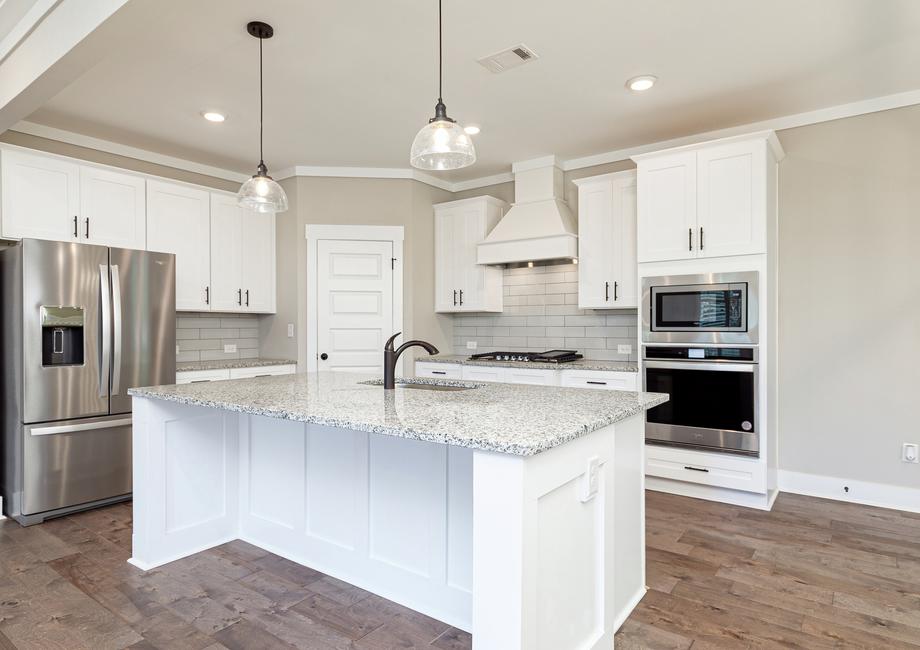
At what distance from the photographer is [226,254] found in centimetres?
464

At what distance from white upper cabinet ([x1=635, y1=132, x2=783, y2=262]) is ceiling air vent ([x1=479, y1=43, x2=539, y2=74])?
131 centimetres

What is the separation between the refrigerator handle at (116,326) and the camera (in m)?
3.50

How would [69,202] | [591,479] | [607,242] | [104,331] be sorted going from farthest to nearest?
1. [607,242]
2. [69,202]
3. [104,331]
4. [591,479]

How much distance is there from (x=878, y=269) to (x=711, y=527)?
200 centimetres

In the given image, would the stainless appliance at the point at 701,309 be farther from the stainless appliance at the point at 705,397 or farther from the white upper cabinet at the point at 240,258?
the white upper cabinet at the point at 240,258

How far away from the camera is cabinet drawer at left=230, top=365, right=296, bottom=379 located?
438 centimetres

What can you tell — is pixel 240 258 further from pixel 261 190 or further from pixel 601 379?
pixel 601 379

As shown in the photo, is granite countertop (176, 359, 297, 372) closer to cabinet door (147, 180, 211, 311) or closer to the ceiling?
cabinet door (147, 180, 211, 311)

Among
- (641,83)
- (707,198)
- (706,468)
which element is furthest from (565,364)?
(641,83)

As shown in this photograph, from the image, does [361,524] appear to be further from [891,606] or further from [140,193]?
[140,193]

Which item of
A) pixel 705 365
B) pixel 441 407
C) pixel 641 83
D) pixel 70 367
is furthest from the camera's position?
Result: pixel 705 365

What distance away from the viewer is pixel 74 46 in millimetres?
2203

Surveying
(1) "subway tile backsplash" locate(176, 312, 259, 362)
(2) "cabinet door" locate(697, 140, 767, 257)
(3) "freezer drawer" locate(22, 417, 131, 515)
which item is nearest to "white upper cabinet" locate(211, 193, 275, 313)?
(1) "subway tile backsplash" locate(176, 312, 259, 362)

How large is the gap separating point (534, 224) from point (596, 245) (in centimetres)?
56
